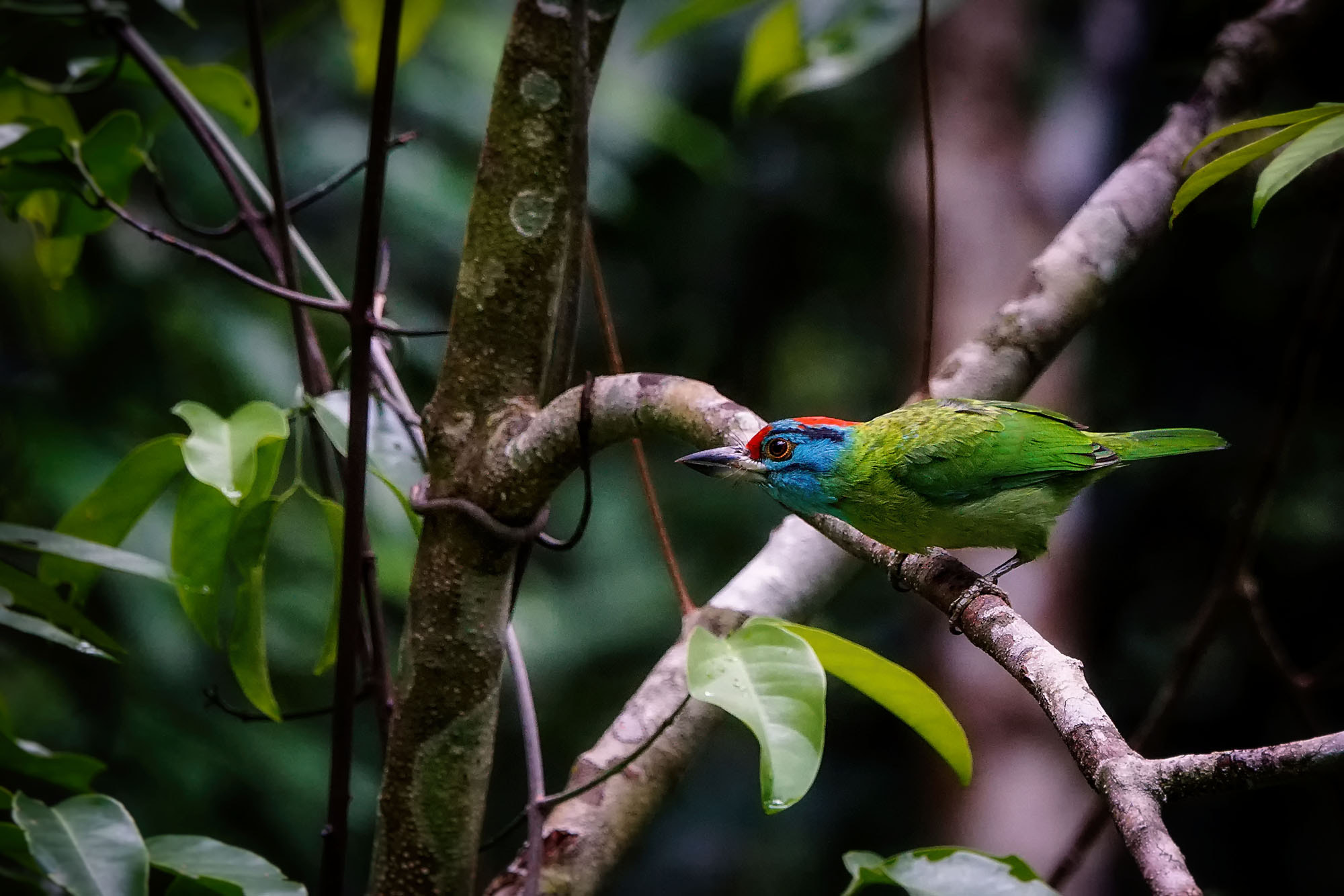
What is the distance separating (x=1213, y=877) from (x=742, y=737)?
7.99 ft

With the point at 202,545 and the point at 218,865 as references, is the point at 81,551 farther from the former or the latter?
the point at 218,865

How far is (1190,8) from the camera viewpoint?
4.46 m

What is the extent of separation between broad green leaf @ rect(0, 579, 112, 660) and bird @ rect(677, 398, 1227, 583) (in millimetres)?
1242

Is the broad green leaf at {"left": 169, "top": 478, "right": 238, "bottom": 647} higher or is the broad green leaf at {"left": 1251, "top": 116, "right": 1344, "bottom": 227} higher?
the broad green leaf at {"left": 1251, "top": 116, "right": 1344, "bottom": 227}

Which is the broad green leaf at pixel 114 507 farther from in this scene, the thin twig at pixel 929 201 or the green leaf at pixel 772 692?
the thin twig at pixel 929 201

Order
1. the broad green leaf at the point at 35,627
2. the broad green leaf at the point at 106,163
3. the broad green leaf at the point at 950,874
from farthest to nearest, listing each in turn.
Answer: the broad green leaf at the point at 106,163, the broad green leaf at the point at 35,627, the broad green leaf at the point at 950,874

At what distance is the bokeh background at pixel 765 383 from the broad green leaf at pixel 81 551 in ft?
4.69

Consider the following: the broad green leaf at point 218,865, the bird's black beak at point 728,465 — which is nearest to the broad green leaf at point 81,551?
the broad green leaf at point 218,865

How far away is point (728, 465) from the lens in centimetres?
201

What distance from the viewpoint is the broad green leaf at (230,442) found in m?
1.75

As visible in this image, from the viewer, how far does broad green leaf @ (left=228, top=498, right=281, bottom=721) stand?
6.06ft

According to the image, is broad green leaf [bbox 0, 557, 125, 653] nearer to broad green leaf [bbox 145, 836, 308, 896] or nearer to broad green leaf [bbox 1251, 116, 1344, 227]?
broad green leaf [bbox 145, 836, 308, 896]

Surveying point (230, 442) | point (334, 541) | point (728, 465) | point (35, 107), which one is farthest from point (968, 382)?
point (35, 107)

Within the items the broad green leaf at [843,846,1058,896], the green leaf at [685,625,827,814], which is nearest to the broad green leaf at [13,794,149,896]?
the green leaf at [685,625,827,814]
